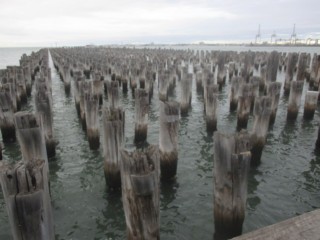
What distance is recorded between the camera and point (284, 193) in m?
7.55

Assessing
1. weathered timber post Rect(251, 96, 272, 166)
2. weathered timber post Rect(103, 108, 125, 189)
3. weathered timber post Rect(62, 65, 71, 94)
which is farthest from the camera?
weathered timber post Rect(62, 65, 71, 94)

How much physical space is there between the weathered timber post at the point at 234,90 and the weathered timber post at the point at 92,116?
722cm

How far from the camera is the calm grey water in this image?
6285 millimetres

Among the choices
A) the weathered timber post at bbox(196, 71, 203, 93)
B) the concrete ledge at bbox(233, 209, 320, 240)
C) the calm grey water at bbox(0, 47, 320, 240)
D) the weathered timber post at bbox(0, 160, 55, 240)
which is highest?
the weathered timber post at bbox(0, 160, 55, 240)

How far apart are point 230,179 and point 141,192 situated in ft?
5.62

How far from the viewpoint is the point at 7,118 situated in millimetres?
10562

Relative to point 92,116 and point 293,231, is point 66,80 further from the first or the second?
point 293,231

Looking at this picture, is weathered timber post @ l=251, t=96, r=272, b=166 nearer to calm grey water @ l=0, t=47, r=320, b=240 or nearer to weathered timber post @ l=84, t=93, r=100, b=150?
calm grey water @ l=0, t=47, r=320, b=240

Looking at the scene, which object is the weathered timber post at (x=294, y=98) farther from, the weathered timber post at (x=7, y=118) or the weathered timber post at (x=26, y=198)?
the weathered timber post at (x=26, y=198)

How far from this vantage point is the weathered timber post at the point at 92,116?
31.0ft

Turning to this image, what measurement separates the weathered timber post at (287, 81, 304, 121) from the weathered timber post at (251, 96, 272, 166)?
5.08 m

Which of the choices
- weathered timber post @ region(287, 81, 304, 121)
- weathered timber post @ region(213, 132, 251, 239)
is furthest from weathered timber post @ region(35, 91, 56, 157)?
weathered timber post @ region(287, 81, 304, 121)

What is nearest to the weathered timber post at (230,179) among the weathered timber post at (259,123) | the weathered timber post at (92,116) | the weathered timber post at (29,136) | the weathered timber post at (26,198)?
the weathered timber post at (26,198)

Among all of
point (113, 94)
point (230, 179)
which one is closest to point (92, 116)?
point (113, 94)
